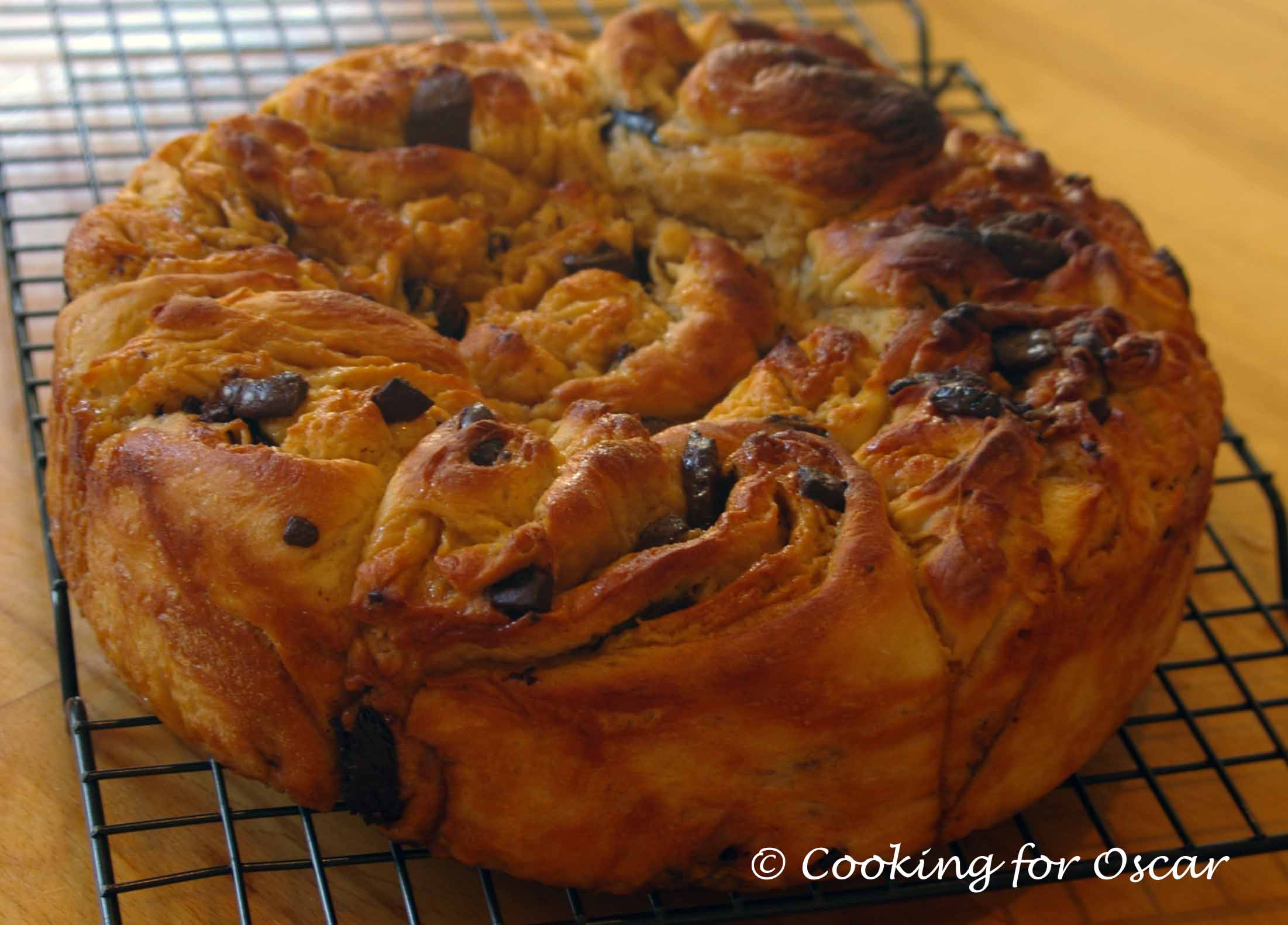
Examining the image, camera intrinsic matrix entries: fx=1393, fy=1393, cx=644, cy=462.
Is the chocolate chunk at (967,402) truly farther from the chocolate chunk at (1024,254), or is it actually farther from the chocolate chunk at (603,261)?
the chocolate chunk at (603,261)

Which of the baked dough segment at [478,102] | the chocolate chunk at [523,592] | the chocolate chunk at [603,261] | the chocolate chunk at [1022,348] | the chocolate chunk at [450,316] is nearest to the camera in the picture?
the chocolate chunk at [523,592]

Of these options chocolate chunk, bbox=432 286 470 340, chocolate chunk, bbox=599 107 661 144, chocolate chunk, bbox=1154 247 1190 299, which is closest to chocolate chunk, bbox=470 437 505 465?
chocolate chunk, bbox=432 286 470 340

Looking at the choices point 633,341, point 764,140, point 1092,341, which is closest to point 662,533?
point 633,341

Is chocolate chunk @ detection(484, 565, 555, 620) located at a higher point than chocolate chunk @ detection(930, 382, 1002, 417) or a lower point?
lower

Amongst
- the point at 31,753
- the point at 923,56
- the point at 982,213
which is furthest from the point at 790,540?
the point at 923,56

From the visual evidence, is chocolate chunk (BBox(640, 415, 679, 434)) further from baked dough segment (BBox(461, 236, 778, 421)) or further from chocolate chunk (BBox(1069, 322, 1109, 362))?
chocolate chunk (BBox(1069, 322, 1109, 362))

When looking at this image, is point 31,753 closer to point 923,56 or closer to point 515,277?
point 515,277

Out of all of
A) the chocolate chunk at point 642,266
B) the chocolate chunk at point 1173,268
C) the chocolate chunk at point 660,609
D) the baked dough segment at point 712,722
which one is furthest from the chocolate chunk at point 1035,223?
the chocolate chunk at point 660,609
